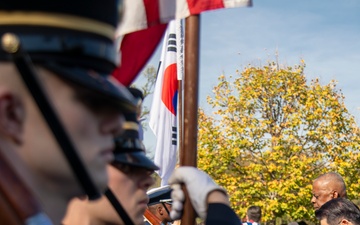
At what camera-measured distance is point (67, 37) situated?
1353 millimetres

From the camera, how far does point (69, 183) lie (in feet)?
4.42

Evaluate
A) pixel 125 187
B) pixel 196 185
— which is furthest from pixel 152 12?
pixel 196 185

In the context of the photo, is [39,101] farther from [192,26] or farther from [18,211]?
[192,26]


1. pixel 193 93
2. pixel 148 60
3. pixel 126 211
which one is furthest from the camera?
pixel 148 60

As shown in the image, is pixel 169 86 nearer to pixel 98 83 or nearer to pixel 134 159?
pixel 134 159

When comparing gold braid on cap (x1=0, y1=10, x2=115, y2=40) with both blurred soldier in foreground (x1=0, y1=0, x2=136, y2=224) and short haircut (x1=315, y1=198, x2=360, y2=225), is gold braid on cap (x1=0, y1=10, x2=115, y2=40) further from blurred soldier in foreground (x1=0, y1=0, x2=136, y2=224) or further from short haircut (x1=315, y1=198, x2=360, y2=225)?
short haircut (x1=315, y1=198, x2=360, y2=225)

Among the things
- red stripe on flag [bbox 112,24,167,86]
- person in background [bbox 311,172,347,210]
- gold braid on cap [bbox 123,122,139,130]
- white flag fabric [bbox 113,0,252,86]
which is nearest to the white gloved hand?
gold braid on cap [bbox 123,122,139,130]

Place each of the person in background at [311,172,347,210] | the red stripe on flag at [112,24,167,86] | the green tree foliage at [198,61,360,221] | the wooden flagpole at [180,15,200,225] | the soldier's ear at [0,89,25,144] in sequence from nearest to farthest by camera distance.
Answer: the soldier's ear at [0,89,25,144], the wooden flagpole at [180,15,200,225], the red stripe on flag at [112,24,167,86], the person in background at [311,172,347,210], the green tree foliage at [198,61,360,221]

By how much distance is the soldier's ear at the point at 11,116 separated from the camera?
1262 mm

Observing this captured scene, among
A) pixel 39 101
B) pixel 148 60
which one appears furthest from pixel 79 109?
pixel 148 60

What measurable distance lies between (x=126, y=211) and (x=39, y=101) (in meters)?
1.31

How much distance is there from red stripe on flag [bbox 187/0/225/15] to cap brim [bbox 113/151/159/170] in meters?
1.12

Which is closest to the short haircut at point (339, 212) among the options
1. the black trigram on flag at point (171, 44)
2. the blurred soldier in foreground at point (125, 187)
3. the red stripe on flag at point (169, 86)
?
the red stripe on flag at point (169, 86)

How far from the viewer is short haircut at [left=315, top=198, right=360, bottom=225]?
511 cm
